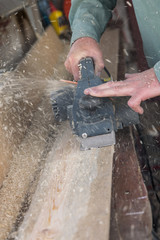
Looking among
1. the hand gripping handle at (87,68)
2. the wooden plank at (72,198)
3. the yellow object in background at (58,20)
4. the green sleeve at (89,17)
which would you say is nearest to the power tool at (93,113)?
the hand gripping handle at (87,68)

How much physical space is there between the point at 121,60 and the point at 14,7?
60.0 inches

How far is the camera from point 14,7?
287 centimetres

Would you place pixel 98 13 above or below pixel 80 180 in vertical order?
above

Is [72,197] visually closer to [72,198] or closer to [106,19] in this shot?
[72,198]

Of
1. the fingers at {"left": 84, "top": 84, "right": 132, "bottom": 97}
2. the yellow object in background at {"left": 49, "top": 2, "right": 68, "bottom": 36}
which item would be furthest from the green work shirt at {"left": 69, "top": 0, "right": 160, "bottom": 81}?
the yellow object in background at {"left": 49, "top": 2, "right": 68, "bottom": 36}

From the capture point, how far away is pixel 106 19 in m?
2.15

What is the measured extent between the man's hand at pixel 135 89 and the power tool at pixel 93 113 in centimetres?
5

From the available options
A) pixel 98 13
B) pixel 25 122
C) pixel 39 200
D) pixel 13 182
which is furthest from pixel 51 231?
pixel 98 13

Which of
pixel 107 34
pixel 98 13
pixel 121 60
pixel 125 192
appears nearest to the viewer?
pixel 125 192

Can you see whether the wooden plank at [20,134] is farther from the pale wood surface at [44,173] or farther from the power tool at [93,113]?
the power tool at [93,113]

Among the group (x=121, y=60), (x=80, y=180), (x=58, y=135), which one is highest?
(x=80, y=180)

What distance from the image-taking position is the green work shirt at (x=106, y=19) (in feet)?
5.69

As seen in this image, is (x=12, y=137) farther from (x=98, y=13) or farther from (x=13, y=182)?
(x=98, y=13)

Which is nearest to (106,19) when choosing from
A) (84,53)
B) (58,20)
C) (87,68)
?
(84,53)
